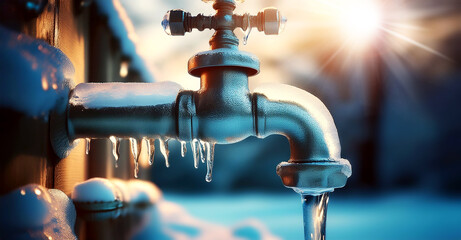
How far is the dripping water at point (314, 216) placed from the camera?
538 mm

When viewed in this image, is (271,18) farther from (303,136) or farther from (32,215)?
(32,215)

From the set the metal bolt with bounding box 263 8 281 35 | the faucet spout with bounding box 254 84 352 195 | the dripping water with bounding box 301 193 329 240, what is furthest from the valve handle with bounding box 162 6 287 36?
the dripping water with bounding box 301 193 329 240

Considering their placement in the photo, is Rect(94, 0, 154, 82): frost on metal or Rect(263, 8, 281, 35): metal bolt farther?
Rect(94, 0, 154, 82): frost on metal

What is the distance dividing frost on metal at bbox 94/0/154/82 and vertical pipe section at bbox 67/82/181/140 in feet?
1.20

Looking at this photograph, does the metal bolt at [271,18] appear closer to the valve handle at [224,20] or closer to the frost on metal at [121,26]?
the valve handle at [224,20]

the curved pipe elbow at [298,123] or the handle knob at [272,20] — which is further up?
the handle knob at [272,20]

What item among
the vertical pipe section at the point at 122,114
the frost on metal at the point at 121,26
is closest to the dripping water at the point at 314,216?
the vertical pipe section at the point at 122,114

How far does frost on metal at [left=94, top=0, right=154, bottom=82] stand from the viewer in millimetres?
804

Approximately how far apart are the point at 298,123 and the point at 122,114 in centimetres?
28

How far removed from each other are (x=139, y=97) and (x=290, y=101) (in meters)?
0.24

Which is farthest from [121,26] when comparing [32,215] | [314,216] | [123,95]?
[314,216]

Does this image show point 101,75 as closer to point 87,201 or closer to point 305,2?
point 87,201

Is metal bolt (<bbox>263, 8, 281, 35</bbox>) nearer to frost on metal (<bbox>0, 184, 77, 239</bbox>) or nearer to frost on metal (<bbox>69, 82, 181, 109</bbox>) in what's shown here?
frost on metal (<bbox>69, 82, 181, 109</bbox>)

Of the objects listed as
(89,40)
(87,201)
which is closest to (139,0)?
(89,40)
